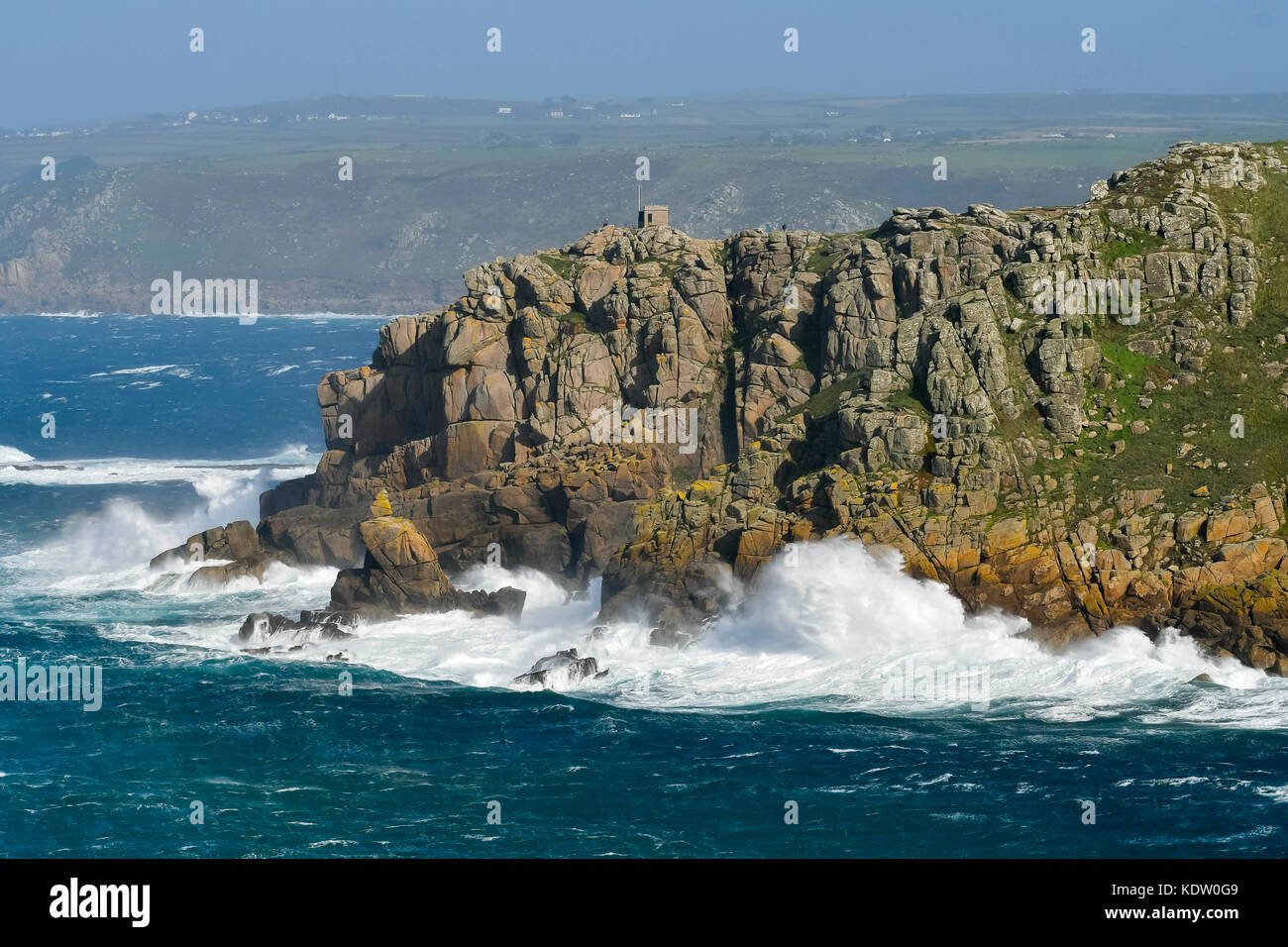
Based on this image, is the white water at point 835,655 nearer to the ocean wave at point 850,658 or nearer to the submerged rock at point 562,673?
the ocean wave at point 850,658

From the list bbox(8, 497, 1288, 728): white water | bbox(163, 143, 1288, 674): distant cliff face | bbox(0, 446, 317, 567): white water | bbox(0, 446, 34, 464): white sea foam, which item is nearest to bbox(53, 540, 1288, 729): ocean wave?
bbox(8, 497, 1288, 728): white water

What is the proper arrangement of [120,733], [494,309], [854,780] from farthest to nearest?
[494,309] → [120,733] → [854,780]

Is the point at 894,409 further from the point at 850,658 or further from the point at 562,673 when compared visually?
the point at 562,673

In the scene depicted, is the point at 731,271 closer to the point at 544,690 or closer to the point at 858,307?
the point at 858,307

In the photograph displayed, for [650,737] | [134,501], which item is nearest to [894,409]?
[650,737]

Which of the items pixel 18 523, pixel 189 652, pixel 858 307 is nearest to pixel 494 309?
pixel 858 307

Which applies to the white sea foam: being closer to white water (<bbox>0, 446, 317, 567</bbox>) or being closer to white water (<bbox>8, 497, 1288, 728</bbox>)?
white water (<bbox>0, 446, 317, 567</bbox>)
